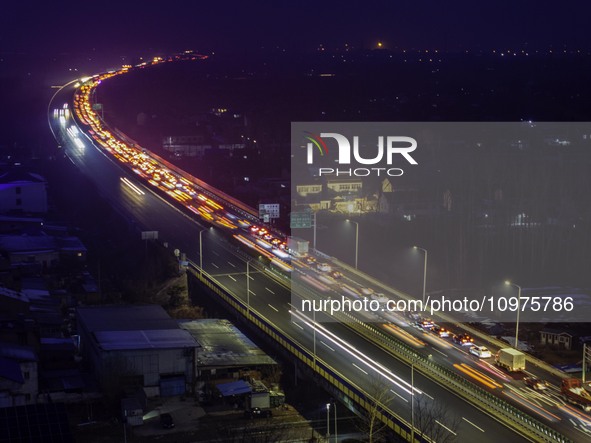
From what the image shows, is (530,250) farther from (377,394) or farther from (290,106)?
(290,106)

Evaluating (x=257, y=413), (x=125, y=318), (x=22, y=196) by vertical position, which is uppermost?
(x=22, y=196)

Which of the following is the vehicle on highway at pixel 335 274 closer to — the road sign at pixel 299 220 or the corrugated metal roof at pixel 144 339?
the road sign at pixel 299 220

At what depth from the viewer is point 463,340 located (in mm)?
5270

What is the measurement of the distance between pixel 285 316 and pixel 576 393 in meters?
2.25

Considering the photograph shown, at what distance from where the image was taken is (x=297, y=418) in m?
4.72

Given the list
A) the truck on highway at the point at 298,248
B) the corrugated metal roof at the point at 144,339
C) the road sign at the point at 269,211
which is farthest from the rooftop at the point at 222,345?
the road sign at the point at 269,211

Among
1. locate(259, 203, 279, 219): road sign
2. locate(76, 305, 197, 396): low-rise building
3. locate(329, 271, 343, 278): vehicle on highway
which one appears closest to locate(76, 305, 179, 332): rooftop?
locate(76, 305, 197, 396): low-rise building

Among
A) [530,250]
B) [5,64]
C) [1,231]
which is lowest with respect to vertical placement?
[530,250]

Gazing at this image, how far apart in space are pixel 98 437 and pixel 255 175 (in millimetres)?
11460

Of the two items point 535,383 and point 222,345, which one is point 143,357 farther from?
point 535,383

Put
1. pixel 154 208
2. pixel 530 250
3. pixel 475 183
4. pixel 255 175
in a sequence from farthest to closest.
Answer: pixel 475 183 → pixel 255 175 → pixel 530 250 → pixel 154 208

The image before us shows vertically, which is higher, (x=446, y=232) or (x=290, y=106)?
(x=290, y=106)

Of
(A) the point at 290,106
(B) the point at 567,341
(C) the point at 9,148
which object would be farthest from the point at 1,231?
(A) the point at 290,106

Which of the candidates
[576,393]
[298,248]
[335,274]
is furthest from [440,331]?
[298,248]
